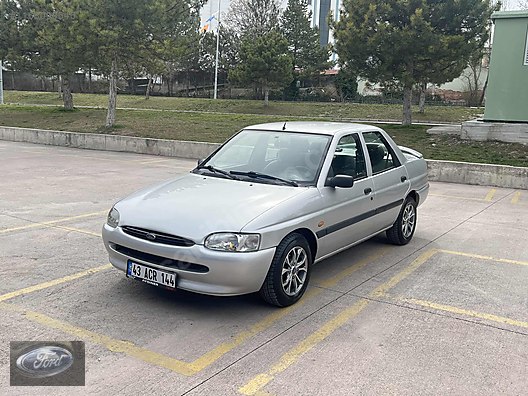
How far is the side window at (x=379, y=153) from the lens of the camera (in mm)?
6004

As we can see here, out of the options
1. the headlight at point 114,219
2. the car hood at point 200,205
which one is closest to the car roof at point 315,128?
the car hood at point 200,205

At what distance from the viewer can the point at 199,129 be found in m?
20.5

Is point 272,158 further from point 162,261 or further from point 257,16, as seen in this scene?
point 257,16

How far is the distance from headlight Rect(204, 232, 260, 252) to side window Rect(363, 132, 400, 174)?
7.55 feet

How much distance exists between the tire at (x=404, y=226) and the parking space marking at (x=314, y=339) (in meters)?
Answer: 0.92

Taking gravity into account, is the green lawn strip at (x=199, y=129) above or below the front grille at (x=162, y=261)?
above

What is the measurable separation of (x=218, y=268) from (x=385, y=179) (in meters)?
2.77

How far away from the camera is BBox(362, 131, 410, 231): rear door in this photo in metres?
5.89

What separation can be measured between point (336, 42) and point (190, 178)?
1609cm

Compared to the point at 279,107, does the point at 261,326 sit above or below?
below

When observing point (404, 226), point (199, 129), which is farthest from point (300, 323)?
point (199, 129)

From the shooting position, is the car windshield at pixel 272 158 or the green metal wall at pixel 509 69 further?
the green metal wall at pixel 509 69

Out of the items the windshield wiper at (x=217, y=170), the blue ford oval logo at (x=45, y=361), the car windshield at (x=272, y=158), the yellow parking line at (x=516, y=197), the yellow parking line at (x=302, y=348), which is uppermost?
the car windshield at (x=272, y=158)

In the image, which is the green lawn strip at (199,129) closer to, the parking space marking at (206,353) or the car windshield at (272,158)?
the car windshield at (272,158)
